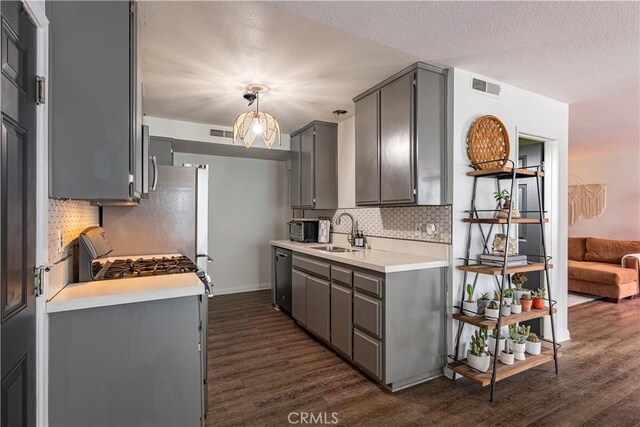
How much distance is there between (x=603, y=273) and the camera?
5.11m

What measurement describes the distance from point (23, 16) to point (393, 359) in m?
2.72

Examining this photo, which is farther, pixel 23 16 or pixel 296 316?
pixel 296 316

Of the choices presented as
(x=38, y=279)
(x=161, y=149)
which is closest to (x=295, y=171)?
(x=161, y=149)

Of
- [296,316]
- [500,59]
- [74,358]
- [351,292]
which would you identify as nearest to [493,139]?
[500,59]

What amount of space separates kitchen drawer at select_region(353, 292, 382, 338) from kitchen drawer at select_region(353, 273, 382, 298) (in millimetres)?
60

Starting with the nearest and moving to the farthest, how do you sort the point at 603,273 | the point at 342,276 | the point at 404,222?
the point at 342,276
the point at 404,222
the point at 603,273

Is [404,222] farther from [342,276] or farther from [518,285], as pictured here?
[518,285]

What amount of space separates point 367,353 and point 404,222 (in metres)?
1.28

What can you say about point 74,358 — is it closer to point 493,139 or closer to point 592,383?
point 493,139

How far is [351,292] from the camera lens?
2.79 m

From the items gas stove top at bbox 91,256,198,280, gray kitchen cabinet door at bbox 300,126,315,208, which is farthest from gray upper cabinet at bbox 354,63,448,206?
gas stove top at bbox 91,256,198,280

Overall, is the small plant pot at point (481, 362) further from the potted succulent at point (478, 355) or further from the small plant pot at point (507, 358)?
the small plant pot at point (507, 358)

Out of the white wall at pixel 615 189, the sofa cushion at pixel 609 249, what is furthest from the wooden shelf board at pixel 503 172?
the white wall at pixel 615 189

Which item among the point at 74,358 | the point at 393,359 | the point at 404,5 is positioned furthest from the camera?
the point at 393,359
